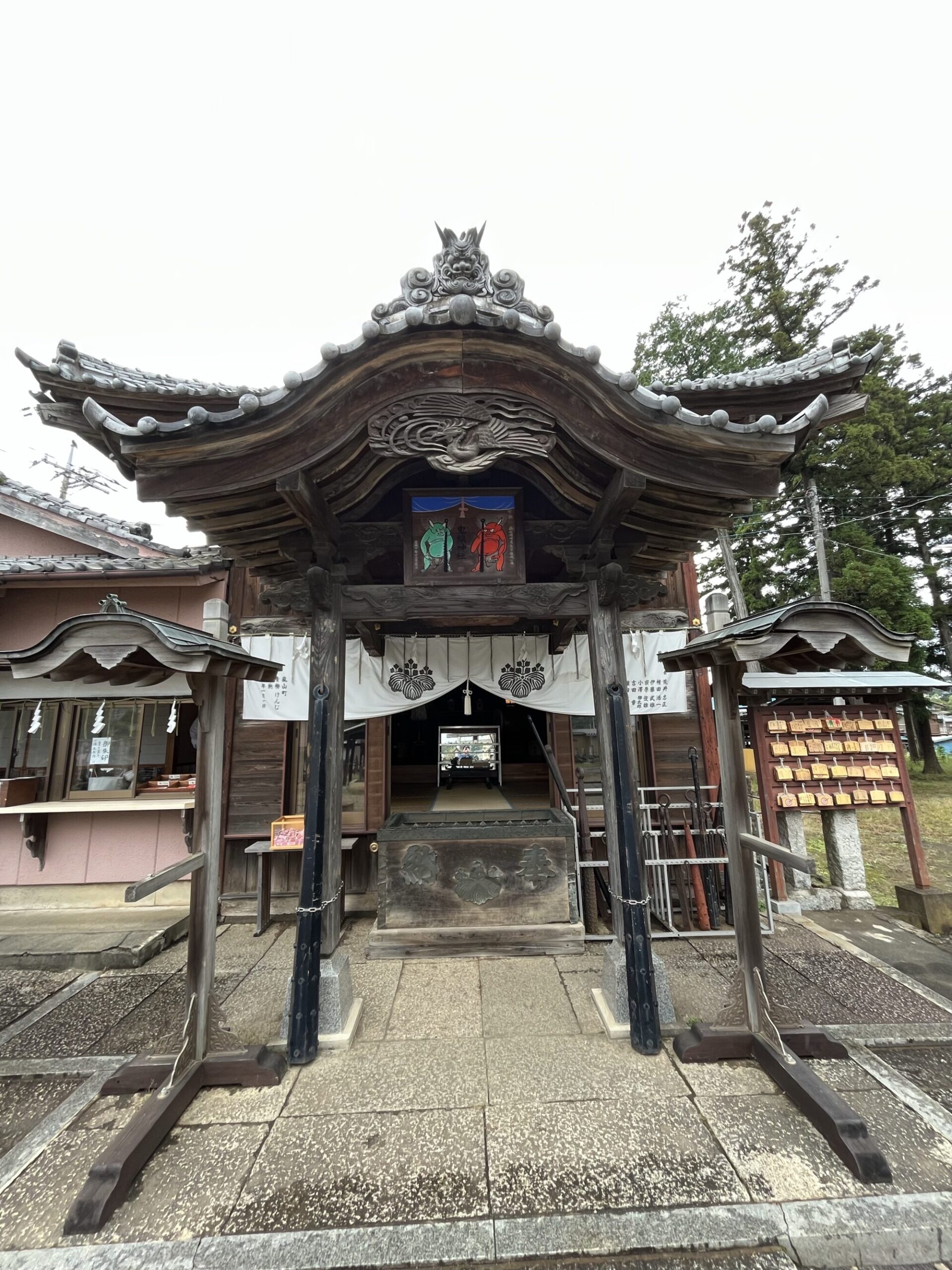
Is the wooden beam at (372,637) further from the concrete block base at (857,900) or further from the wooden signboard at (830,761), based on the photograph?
the concrete block base at (857,900)

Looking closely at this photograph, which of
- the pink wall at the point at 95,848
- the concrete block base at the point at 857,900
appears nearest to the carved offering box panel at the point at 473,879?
the pink wall at the point at 95,848

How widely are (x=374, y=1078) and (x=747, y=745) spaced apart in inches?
438

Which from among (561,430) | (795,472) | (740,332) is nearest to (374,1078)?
(561,430)

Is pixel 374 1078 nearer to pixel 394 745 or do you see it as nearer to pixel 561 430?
pixel 561 430

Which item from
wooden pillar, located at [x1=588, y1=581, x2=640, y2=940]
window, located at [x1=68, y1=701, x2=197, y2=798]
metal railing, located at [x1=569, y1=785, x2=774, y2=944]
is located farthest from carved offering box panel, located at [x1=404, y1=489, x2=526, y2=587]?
window, located at [x1=68, y1=701, x2=197, y2=798]

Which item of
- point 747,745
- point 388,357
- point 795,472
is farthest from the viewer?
point 795,472

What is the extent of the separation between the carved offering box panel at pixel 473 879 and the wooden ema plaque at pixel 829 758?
9.42 feet

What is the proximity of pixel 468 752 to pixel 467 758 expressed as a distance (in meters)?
0.10

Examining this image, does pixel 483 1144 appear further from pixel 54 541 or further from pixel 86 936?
pixel 54 541

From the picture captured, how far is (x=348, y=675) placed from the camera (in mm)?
6281

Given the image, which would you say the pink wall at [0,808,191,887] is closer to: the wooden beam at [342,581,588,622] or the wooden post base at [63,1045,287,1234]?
the wooden post base at [63,1045,287,1234]

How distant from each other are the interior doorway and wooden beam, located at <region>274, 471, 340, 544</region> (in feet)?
9.91

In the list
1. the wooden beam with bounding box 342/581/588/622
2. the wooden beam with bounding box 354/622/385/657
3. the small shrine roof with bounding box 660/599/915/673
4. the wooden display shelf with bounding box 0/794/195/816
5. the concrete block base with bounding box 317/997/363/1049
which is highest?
the wooden beam with bounding box 354/622/385/657

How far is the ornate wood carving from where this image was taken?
3264 mm
